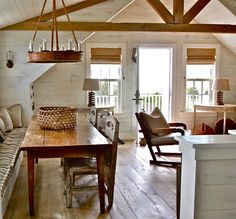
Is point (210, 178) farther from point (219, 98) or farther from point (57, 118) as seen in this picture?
point (219, 98)

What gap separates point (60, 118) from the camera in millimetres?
3742

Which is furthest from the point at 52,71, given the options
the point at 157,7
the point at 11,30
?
the point at 157,7

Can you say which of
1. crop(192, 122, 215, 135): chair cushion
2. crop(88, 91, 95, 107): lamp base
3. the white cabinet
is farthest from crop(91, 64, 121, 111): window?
the white cabinet

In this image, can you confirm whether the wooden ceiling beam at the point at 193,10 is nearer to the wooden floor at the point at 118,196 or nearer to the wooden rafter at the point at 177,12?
the wooden rafter at the point at 177,12

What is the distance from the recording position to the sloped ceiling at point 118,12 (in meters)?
4.64

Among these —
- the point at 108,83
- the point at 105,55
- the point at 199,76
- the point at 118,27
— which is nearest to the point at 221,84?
the point at 199,76

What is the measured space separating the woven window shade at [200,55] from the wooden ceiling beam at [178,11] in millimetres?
1650

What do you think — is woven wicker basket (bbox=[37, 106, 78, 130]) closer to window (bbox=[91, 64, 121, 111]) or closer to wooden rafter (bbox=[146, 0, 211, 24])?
wooden rafter (bbox=[146, 0, 211, 24])

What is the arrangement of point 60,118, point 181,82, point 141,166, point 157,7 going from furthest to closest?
1. point 181,82
2. point 157,7
3. point 141,166
4. point 60,118

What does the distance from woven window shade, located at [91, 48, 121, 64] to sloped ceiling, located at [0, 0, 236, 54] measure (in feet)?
2.07

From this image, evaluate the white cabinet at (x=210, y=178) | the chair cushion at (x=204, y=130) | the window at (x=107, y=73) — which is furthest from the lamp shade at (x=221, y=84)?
the white cabinet at (x=210, y=178)

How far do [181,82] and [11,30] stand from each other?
3574mm

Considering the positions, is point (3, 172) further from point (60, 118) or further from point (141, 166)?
point (141, 166)

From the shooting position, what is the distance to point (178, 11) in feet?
18.3
